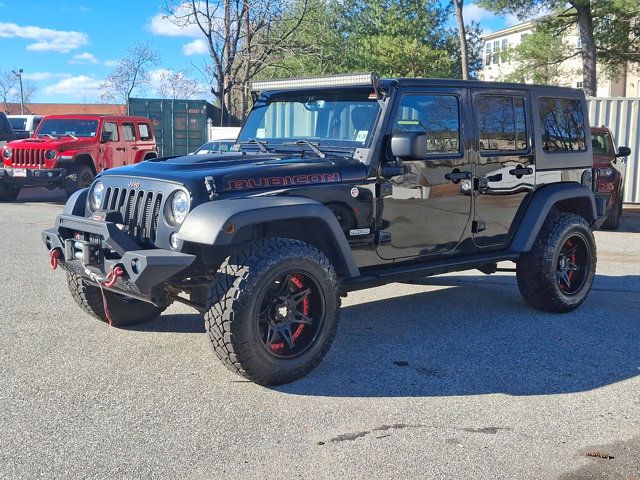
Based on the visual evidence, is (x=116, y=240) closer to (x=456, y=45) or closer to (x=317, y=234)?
(x=317, y=234)

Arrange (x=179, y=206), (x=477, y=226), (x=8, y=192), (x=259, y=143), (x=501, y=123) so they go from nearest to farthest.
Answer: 1. (x=179, y=206)
2. (x=259, y=143)
3. (x=477, y=226)
4. (x=501, y=123)
5. (x=8, y=192)

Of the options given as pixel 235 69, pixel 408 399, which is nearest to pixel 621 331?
pixel 408 399

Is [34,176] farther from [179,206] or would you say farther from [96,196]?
[179,206]

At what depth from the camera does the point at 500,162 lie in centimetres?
592

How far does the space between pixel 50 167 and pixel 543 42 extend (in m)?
15.5

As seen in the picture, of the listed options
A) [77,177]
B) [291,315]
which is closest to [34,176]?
[77,177]

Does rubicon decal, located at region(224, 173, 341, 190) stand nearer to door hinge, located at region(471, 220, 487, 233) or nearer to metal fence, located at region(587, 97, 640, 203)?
door hinge, located at region(471, 220, 487, 233)

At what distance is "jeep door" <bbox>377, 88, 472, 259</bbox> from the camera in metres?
5.19

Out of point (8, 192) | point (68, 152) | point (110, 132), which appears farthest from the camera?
point (8, 192)

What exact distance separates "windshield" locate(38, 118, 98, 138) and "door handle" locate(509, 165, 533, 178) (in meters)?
11.5

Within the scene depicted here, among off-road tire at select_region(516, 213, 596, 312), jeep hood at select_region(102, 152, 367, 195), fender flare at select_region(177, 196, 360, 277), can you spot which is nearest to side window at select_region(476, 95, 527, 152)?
off-road tire at select_region(516, 213, 596, 312)

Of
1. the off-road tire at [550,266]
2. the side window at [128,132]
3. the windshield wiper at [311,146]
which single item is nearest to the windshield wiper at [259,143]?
the windshield wiper at [311,146]

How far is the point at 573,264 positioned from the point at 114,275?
4.20 metres

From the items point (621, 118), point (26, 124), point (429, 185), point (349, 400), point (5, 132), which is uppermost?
point (26, 124)
